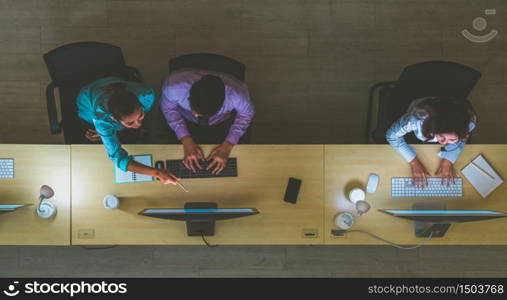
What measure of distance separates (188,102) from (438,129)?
1.26 meters

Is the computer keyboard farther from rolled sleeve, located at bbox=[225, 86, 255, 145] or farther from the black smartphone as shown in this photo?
rolled sleeve, located at bbox=[225, 86, 255, 145]

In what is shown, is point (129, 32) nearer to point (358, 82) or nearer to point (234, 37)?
point (234, 37)

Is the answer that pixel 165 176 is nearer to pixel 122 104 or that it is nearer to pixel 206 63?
pixel 122 104

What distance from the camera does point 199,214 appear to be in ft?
5.81

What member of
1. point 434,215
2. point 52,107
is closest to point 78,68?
point 52,107

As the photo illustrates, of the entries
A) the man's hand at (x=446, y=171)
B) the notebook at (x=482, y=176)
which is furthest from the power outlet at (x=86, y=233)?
the notebook at (x=482, y=176)

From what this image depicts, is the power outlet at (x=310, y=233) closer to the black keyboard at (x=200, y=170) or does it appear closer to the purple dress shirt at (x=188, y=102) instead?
the black keyboard at (x=200, y=170)

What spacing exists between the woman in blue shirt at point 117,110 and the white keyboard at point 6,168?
48 cm

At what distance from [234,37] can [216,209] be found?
143 centimetres

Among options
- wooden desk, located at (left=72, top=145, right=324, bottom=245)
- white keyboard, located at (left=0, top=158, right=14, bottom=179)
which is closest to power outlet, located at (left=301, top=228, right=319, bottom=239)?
wooden desk, located at (left=72, top=145, right=324, bottom=245)

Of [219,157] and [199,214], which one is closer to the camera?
[199,214]

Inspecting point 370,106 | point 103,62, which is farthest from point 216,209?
point 370,106

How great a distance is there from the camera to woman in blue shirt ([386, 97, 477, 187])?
167 cm

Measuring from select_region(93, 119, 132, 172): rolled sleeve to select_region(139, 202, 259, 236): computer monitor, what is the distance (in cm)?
28
